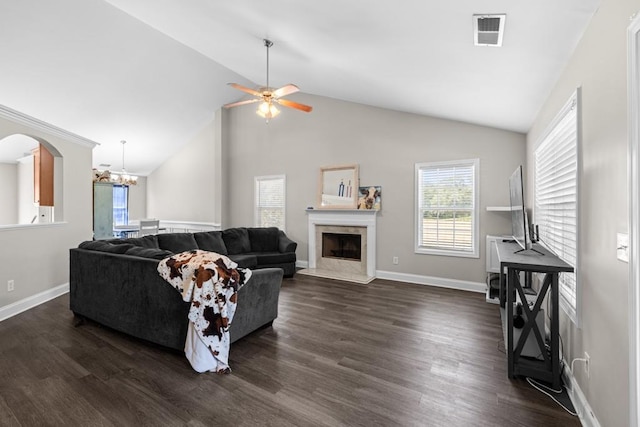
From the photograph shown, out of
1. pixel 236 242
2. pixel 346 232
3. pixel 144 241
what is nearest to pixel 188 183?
pixel 236 242

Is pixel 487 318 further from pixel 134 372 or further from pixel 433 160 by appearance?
pixel 134 372

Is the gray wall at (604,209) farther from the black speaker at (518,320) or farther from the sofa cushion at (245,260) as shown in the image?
the sofa cushion at (245,260)

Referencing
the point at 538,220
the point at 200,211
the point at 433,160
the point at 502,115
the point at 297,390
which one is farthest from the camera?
the point at 200,211

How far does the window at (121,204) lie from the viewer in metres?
8.79

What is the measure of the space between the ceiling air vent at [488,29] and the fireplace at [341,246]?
13.1ft

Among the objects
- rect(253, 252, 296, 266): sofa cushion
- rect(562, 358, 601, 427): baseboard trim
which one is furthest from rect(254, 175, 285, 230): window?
rect(562, 358, 601, 427): baseboard trim

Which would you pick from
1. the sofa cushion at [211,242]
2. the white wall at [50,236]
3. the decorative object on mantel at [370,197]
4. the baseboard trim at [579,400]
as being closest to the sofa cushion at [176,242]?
the sofa cushion at [211,242]

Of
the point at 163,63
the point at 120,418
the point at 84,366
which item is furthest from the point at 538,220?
the point at 163,63

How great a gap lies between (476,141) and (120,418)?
5170mm

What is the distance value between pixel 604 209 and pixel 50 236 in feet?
19.1

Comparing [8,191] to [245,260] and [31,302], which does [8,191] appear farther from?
[245,260]

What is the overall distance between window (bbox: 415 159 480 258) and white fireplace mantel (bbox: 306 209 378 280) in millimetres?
816

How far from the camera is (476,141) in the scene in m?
4.54

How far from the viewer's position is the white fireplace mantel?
5.41 metres
